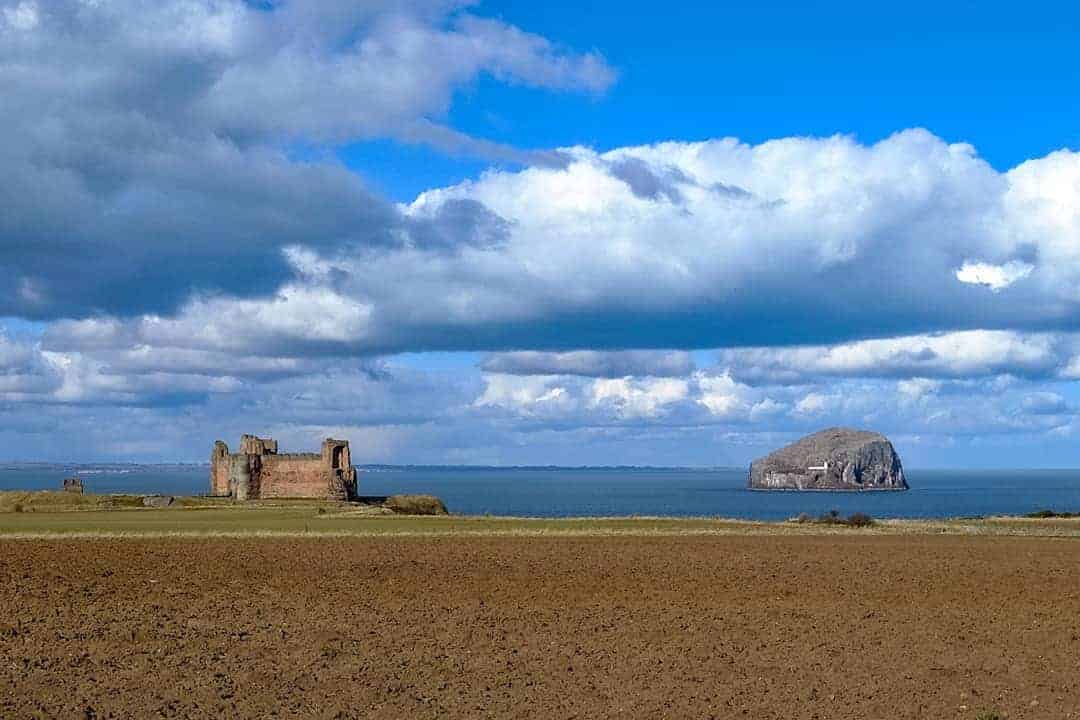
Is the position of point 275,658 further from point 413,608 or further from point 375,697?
point 413,608

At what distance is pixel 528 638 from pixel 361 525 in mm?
39387

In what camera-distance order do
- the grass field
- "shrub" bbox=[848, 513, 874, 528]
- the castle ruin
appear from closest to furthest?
1. the grass field
2. "shrub" bbox=[848, 513, 874, 528]
3. the castle ruin

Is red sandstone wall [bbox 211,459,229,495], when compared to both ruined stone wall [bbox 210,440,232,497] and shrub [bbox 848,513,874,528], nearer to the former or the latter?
ruined stone wall [bbox 210,440,232,497]

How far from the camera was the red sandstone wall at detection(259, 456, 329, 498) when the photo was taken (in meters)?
112

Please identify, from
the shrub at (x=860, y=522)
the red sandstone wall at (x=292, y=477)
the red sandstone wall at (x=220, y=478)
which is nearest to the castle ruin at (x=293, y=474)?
the red sandstone wall at (x=292, y=477)

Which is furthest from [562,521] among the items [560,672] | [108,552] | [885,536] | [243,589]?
[560,672]

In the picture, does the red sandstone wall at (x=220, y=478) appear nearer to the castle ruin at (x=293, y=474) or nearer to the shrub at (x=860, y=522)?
the castle ruin at (x=293, y=474)

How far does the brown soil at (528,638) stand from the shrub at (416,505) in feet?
162

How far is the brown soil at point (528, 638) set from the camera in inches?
785

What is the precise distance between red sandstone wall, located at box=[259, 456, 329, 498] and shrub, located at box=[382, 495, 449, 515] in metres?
12.0

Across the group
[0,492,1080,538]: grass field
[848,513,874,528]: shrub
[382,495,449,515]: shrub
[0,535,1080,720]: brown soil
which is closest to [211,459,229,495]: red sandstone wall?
[382,495,449,515]: shrub

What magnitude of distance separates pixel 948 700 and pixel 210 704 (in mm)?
12527

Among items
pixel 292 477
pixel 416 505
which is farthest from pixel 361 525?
pixel 292 477

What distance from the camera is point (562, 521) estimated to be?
6844cm
